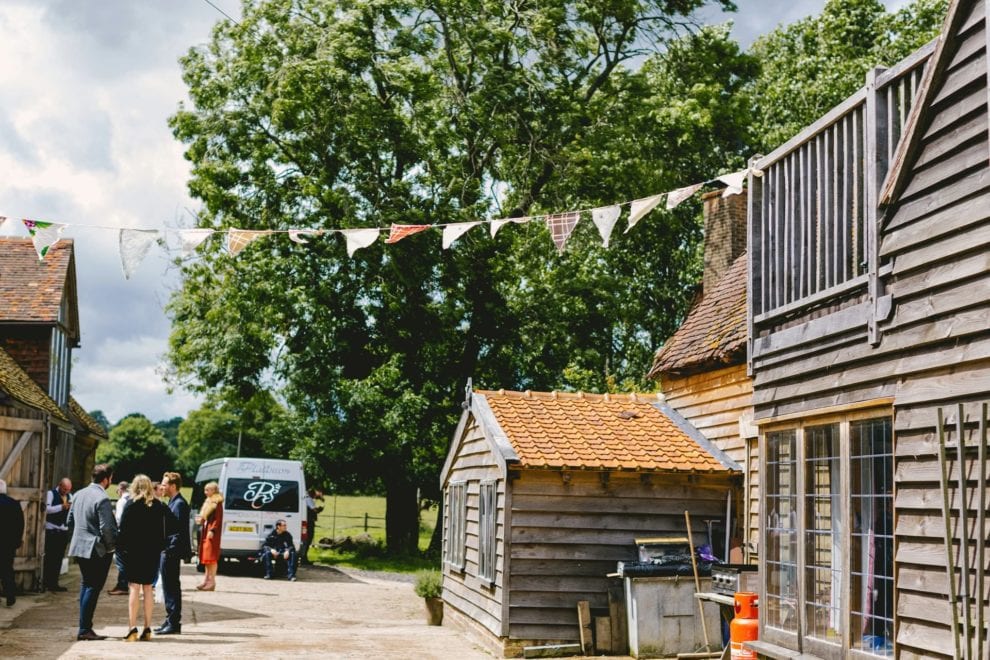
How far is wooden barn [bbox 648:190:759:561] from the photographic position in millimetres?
14297

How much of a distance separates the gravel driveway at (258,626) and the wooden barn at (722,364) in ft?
Result: 13.6

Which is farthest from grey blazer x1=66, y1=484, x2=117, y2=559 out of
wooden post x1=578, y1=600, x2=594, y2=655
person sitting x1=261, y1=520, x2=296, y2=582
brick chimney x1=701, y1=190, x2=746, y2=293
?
person sitting x1=261, y1=520, x2=296, y2=582

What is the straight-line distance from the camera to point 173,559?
13.4m

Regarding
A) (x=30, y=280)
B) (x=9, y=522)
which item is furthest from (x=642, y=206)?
(x=30, y=280)

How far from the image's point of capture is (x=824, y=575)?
827 centimetres

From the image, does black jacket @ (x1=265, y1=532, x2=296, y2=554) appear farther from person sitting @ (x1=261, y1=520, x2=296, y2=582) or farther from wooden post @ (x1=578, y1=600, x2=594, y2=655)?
wooden post @ (x1=578, y1=600, x2=594, y2=655)

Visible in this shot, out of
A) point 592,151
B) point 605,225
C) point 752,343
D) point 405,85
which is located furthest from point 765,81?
point 752,343

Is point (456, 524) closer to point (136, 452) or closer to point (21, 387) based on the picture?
point (21, 387)

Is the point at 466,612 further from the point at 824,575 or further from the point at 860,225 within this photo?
the point at 860,225

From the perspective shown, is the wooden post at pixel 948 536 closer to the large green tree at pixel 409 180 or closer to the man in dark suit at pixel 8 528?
the man in dark suit at pixel 8 528

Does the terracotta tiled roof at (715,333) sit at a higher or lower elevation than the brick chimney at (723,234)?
lower

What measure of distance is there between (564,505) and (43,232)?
7473 millimetres

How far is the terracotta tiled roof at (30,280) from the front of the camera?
78.3ft

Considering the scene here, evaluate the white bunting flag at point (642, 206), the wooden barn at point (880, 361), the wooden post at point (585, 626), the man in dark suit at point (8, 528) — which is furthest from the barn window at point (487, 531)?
the man in dark suit at point (8, 528)
